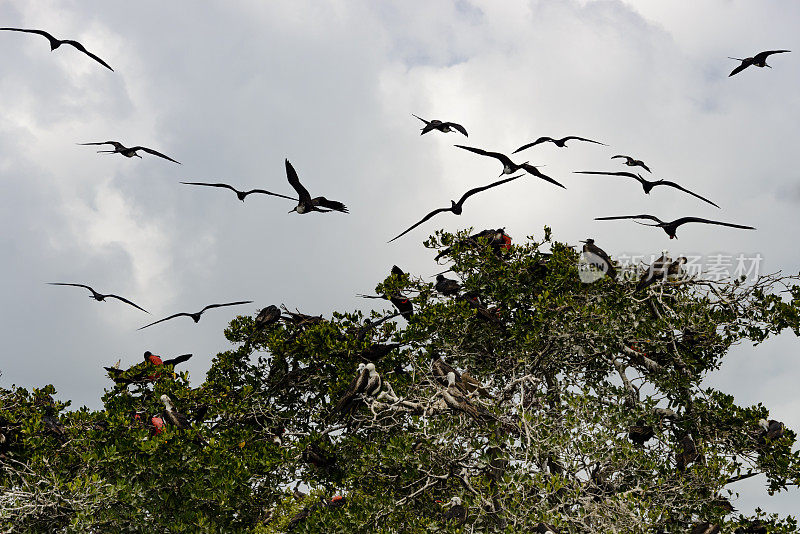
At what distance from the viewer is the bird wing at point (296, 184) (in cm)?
1202

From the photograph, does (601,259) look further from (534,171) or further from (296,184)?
(296,184)

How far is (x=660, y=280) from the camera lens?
12.4 metres

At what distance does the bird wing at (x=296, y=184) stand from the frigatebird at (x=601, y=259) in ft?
15.7

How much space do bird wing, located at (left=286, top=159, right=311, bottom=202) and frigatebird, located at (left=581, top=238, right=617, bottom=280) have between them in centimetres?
478

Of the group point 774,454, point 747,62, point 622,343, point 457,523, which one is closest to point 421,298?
point 622,343

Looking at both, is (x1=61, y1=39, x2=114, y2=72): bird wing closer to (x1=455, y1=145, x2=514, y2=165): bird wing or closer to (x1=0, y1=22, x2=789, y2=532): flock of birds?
(x1=0, y1=22, x2=789, y2=532): flock of birds

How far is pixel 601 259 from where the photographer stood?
12.5m

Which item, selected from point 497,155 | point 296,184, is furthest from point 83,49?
point 497,155

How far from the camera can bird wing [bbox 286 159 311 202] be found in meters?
12.0

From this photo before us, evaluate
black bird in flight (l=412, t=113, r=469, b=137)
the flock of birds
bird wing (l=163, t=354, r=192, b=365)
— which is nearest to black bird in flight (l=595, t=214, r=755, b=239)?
the flock of birds

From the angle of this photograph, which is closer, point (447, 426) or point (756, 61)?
point (447, 426)

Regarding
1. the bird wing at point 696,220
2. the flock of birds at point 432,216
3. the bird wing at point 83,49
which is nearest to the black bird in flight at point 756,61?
the flock of birds at point 432,216

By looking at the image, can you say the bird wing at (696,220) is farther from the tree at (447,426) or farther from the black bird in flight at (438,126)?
the black bird in flight at (438,126)

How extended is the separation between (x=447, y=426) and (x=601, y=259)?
13.4 ft
